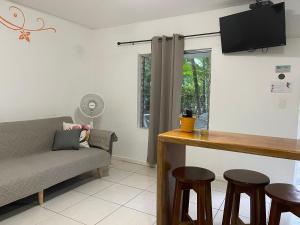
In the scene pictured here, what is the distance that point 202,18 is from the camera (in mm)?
3279

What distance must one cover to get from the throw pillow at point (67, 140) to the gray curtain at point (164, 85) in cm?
113

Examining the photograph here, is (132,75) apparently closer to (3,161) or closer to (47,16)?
A: (47,16)

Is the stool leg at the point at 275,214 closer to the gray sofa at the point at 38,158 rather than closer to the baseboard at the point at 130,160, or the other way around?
the gray sofa at the point at 38,158

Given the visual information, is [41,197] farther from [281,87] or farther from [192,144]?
[281,87]

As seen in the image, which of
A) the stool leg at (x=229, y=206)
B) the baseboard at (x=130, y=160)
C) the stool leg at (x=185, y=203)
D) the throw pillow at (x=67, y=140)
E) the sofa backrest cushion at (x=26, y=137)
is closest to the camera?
the stool leg at (x=229, y=206)

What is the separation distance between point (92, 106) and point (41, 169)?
1.53 meters

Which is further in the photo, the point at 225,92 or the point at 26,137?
the point at 225,92

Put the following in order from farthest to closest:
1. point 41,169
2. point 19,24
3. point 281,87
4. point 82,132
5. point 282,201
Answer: point 82,132 → point 19,24 → point 281,87 → point 41,169 → point 282,201

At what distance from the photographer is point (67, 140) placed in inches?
124

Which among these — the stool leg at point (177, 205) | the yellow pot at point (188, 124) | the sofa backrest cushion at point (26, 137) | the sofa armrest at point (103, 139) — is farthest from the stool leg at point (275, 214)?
the sofa backrest cushion at point (26, 137)

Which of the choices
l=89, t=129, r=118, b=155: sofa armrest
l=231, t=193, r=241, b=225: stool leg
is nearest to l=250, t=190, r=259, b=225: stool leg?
l=231, t=193, r=241, b=225: stool leg

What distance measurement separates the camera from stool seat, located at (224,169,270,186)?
1712mm

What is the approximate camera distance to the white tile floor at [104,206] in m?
2.25

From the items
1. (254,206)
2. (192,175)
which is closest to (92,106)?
(192,175)
